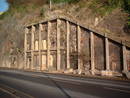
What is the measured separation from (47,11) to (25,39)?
6.93 meters

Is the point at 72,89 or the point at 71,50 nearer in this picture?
the point at 72,89

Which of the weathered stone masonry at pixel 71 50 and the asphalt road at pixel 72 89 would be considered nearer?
the asphalt road at pixel 72 89

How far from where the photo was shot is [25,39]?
102 feet

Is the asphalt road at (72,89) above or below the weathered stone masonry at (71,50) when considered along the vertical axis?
below

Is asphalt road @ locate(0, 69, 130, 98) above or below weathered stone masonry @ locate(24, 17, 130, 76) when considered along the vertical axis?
below

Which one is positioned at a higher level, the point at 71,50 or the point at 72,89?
the point at 71,50

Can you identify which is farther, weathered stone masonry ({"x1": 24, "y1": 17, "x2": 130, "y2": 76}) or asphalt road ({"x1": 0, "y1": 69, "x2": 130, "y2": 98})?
weathered stone masonry ({"x1": 24, "y1": 17, "x2": 130, "y2": 76})

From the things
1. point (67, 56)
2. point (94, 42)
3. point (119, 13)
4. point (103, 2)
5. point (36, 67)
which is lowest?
point (36, 67)

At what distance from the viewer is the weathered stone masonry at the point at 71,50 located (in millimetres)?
18234

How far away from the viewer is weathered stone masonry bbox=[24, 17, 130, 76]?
18234 millimetres

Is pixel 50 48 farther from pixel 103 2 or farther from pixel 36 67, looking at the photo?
pixel 103 2

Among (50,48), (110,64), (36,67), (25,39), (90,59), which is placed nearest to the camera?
(110,64)

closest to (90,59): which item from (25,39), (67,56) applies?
(67,56)

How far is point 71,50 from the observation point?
2286 centimetres
